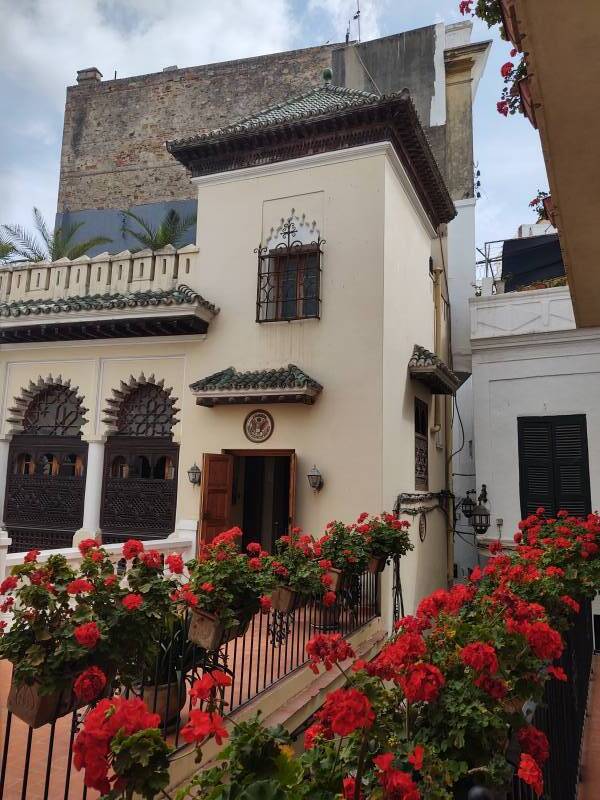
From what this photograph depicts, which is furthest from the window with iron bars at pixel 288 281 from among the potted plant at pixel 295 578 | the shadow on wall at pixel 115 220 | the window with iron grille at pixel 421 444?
the shadow on wall at pixel 115 220

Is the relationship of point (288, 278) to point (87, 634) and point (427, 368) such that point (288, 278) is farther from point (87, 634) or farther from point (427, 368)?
point (87, 634)

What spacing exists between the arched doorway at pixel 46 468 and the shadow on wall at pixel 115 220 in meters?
8.35

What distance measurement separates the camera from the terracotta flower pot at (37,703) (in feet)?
10.3

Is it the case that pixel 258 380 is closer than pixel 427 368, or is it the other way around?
pixel 258 380

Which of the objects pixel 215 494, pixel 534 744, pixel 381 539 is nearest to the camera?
pixel 534 744

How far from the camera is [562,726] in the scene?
3.36 metres

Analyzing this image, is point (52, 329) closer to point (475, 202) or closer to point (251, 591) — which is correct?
point (251, 591)

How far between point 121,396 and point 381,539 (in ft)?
17.4

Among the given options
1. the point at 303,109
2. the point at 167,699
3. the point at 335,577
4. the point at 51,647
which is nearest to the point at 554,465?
the point at 335,577

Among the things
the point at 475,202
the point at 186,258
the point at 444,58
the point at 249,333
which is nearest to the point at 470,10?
the point at 249,333

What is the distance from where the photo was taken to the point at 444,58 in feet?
47.9

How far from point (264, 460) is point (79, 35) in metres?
10.3

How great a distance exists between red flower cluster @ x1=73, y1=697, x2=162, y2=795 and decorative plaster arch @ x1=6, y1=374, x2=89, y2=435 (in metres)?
9.40

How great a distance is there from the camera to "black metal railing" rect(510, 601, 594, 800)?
8.57 ft
